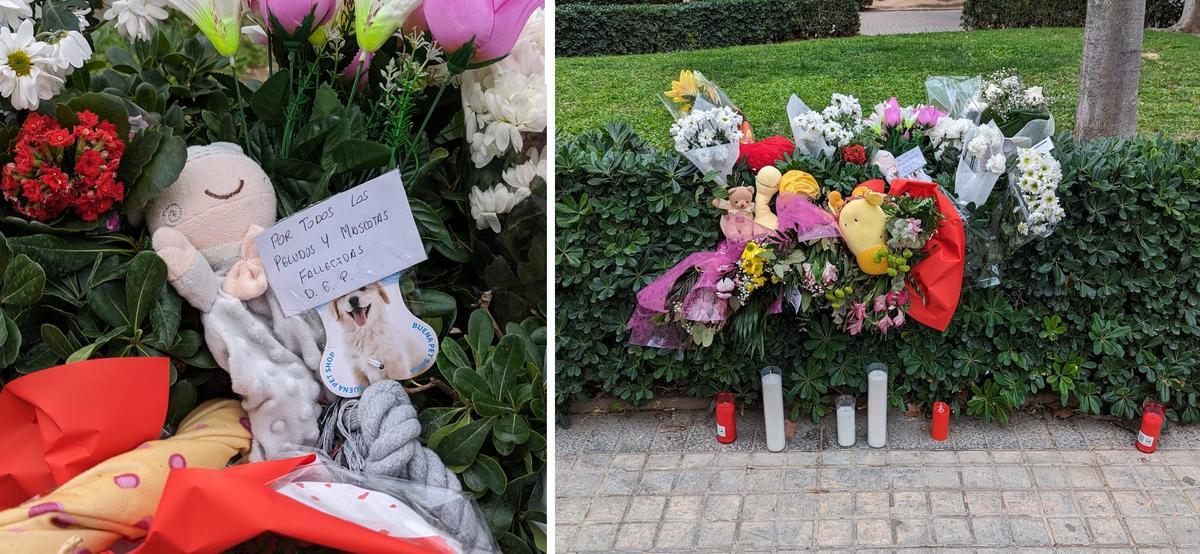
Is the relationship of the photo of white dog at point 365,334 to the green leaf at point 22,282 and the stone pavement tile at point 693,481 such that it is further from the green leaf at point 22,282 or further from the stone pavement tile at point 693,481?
the stone pavement tile at point 693,481

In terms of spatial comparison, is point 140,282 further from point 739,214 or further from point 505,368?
point 739,214

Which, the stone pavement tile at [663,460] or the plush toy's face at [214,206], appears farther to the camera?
the stone pavement tile at [663,460]

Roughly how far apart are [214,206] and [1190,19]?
11478 mm

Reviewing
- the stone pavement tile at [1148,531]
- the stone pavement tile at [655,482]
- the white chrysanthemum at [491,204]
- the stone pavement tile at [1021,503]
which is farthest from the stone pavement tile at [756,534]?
the white chrysanthemum at [491,204]

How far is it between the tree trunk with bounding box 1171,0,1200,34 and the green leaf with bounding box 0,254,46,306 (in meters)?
11.5

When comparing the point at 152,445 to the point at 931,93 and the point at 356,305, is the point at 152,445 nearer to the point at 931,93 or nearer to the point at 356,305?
the point at 356,305

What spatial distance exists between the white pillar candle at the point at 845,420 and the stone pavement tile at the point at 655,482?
2.17 feet

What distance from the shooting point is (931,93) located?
3.74 metres

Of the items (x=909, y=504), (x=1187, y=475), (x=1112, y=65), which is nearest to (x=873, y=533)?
(x=909, y=504)

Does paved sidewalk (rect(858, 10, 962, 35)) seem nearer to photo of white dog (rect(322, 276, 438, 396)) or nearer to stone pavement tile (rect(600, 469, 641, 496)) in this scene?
stone pavement tile (rect(600, 469, 641, 496))

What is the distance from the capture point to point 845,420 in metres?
3.70

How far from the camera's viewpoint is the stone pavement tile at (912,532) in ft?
10.4

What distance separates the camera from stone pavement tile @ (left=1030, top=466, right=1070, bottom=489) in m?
3.41

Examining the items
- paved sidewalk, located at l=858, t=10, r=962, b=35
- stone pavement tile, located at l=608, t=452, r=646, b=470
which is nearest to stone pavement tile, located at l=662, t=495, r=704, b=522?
stone pavement tile, located at l=608, t=452, r=646, b=470
